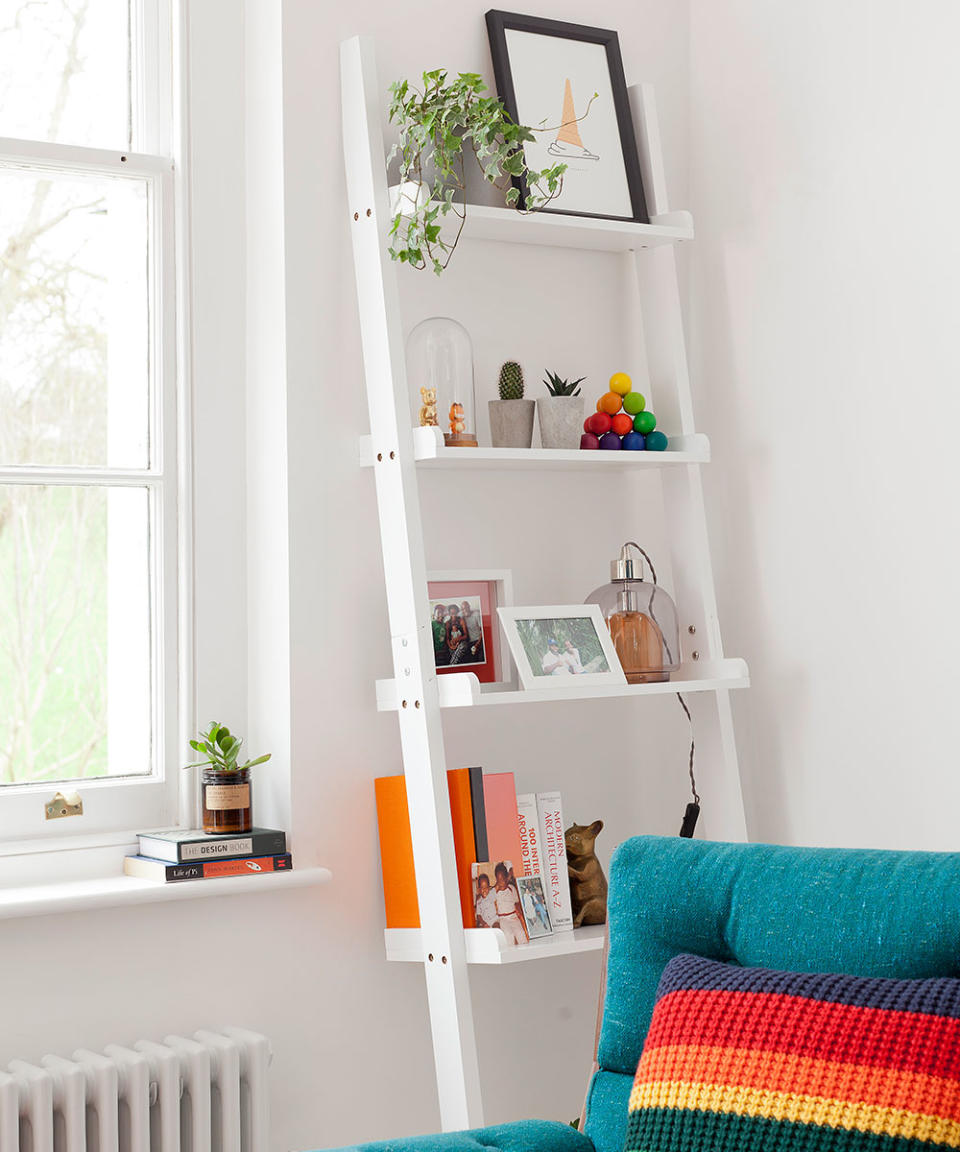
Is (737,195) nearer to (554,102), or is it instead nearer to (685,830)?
(554,102)

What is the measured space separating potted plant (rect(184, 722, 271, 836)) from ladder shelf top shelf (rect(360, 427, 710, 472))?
48 cm

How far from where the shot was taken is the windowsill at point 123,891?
1.88 metres

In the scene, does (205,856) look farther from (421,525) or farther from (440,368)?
(440,368)

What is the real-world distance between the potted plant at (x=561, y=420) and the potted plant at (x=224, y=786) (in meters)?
0.68

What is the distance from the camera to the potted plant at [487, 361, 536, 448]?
2221 mm

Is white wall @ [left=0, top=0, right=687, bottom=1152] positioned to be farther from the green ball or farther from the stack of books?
the green ball

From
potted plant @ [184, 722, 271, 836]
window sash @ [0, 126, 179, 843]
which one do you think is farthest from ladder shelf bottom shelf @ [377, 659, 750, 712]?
window sash @ [0, 126, 179, 843]

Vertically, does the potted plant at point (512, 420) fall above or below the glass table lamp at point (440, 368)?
below

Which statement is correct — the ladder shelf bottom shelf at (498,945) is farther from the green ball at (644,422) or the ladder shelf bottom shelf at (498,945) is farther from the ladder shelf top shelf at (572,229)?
the ladder shelf top shelf at (572,229)

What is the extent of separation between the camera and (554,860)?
214cm

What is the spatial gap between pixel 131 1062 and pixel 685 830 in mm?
910

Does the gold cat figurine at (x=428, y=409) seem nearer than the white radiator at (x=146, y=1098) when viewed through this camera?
No

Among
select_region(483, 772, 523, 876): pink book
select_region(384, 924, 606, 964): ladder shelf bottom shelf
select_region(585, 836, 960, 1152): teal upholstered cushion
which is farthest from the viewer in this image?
select_region(483, 772, 523, 876): pink book

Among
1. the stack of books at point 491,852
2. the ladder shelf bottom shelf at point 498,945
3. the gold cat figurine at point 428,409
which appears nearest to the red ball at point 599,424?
the gold cat figurine at point 428,409
